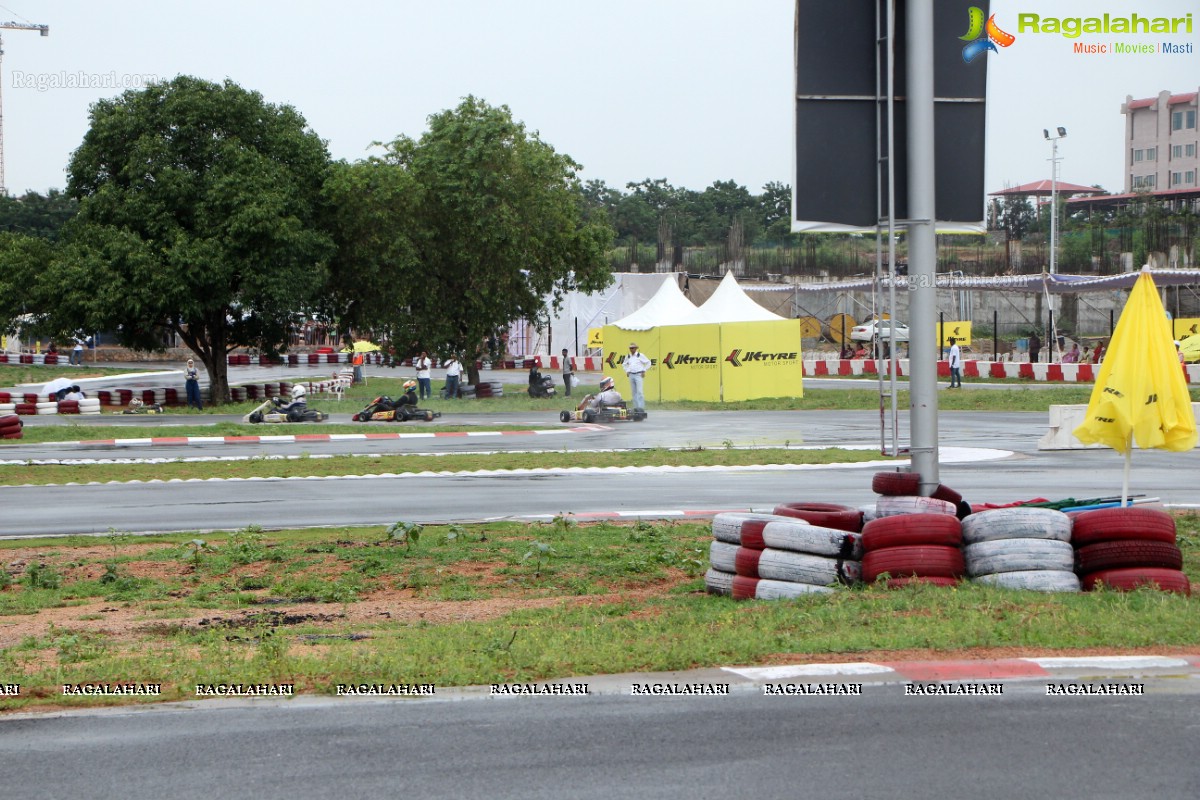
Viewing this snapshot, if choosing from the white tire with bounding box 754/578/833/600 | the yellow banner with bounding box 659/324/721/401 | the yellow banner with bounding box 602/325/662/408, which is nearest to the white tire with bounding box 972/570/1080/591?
the white tire with bounding box 754/578/833/600

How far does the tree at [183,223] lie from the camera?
36531mm

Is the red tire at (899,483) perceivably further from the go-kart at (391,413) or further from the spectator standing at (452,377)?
the spectator standing at (452,377)

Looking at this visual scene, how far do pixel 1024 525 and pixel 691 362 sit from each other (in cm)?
2953

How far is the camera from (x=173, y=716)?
5945mm

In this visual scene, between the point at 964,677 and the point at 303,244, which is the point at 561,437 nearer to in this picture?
the point at 303,244

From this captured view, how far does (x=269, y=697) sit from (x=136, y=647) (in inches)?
73.0

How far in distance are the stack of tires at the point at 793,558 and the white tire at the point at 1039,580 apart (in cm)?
97

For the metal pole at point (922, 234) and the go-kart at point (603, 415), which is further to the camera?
the go-kart at point (603, 415)

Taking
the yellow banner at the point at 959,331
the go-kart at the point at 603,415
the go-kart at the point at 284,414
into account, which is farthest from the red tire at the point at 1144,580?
the yellow banner at the point at 959,331

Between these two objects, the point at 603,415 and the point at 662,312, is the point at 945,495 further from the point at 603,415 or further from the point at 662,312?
the point at 662,312

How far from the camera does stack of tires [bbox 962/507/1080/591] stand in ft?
26.8

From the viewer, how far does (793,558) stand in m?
8.68

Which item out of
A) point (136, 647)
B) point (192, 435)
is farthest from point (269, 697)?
point (192, 435)

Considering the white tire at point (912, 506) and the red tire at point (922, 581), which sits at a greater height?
the white tire at point (912, 506)
